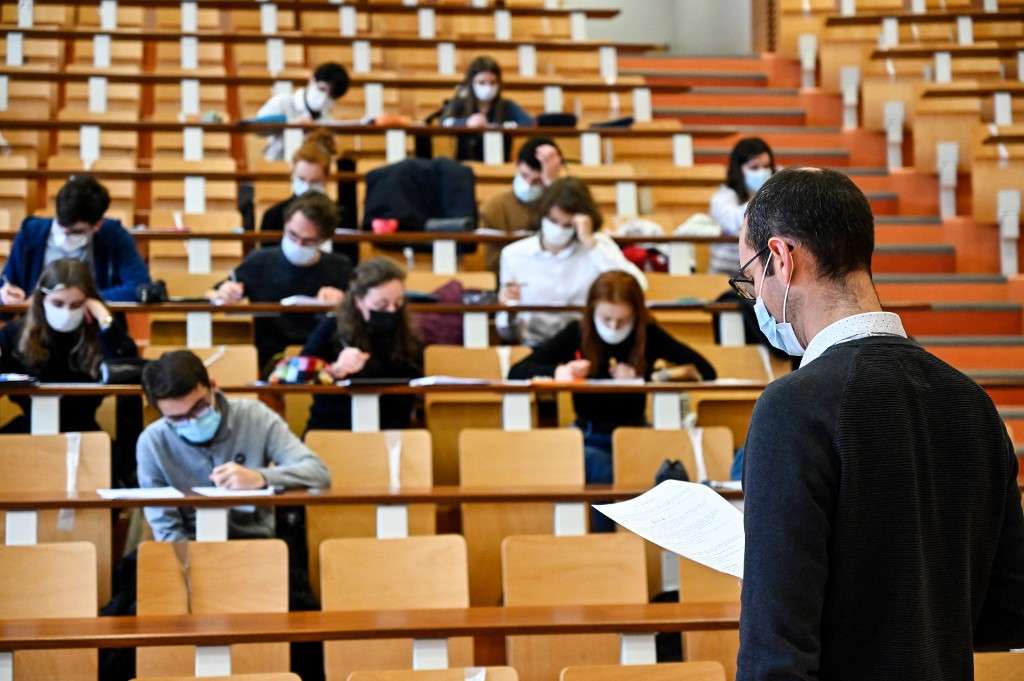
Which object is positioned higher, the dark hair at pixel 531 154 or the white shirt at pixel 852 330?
the dark hair at pixel 531 154

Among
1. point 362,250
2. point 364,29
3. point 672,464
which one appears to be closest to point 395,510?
point 672,464

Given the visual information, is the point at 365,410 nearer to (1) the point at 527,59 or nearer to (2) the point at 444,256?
(2) the point at 444,256

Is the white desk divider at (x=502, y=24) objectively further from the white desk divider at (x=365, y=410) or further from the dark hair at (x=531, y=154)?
the white desk divider at (x=365, y=410)

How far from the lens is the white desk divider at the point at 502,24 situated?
23.8ft

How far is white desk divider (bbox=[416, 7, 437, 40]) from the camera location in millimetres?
7070

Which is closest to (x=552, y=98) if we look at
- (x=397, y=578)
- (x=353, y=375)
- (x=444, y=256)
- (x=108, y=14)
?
(x=444, y=256)

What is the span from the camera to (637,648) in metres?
2.43

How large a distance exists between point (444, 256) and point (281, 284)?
0.68 m

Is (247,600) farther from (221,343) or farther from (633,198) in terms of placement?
(633,198)

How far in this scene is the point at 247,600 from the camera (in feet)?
8.72

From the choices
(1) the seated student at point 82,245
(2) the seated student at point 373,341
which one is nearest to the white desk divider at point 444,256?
(2) the seated student at point 373,341

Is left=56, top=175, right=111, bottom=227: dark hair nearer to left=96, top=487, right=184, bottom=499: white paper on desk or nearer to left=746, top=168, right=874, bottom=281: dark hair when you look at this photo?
left=96, top=487, right=184, bottom=499: white paper on desk

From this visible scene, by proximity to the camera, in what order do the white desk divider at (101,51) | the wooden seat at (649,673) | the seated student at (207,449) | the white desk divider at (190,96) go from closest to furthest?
the wooden seat at (649,673)
the seated student at (207,449)
the white desk divider at (190,96)
the white desk divider at (101,51)

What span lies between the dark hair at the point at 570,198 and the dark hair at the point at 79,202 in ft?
4.72
